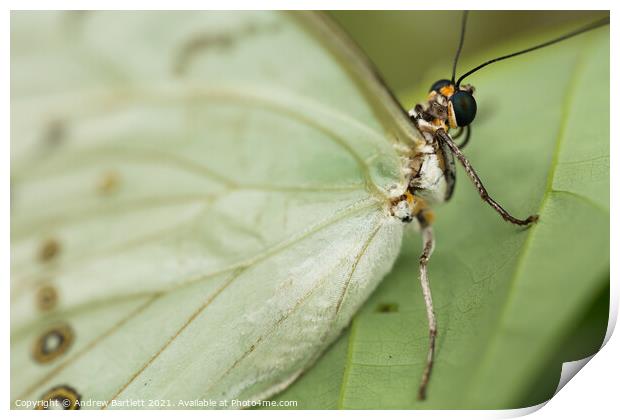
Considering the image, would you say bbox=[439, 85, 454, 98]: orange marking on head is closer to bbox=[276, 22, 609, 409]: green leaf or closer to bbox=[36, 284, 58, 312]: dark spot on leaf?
bbox=[276, 22, 609, 409]: green leaf

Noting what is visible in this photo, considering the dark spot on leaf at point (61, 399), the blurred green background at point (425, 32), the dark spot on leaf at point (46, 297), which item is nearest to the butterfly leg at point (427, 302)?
the blurred green background at point (425, 32)

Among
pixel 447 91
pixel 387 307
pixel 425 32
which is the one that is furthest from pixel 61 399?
pixel 425 32

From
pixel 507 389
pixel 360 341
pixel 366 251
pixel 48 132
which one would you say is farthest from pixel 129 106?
pixel 507 389

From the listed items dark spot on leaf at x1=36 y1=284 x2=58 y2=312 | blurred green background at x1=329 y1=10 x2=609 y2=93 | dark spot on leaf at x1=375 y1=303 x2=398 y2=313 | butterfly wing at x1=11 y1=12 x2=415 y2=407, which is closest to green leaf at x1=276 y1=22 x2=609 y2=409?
dark spot on leaf at x1=375 y1=303 x2=398 y2=313

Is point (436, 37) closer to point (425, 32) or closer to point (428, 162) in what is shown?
point (425, 32)

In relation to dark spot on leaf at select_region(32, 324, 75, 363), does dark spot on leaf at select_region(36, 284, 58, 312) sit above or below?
above

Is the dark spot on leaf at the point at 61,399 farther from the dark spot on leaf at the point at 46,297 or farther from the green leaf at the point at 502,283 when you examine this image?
the green leaf at the point at 502,283
